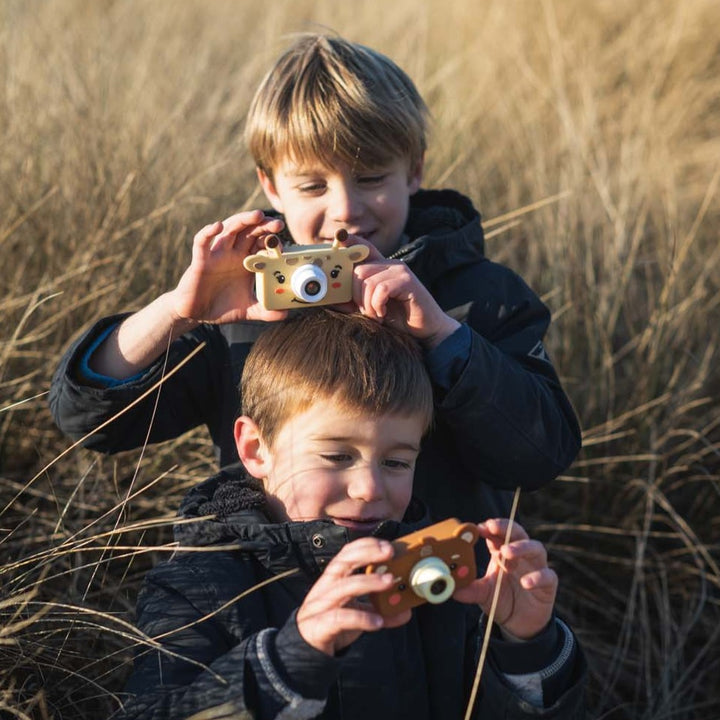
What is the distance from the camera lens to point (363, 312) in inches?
77.4

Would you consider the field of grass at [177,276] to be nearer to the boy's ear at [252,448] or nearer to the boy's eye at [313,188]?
the boy's ear at [252,448]

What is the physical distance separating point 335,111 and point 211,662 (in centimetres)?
115

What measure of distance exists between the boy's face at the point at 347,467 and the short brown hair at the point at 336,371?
1.0 inches

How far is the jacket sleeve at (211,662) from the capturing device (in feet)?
5.26

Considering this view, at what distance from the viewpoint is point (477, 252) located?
7.92ft

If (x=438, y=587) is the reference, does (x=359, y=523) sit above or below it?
below

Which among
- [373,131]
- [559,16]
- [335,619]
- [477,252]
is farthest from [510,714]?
[559,16]

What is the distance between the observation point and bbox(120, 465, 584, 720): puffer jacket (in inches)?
67.3

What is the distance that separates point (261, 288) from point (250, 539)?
430 mm

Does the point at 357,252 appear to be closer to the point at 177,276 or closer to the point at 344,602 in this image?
the point at 344,602

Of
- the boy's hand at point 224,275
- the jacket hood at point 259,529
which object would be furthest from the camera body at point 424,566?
the boy's hand at point 224,275

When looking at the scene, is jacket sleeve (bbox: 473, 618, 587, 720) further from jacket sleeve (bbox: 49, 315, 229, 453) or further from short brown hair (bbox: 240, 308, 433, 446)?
jacket sleeve (bbox: 49, 315, 229, 453)

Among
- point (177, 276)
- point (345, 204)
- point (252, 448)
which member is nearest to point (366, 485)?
point (252, 448)

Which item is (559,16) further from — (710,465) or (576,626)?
(576,626)
